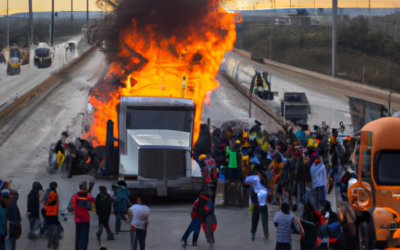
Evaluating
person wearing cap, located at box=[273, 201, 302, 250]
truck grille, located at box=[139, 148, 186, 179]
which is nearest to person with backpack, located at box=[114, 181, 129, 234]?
truck grille, located at box=[139, 148, 186, 179]

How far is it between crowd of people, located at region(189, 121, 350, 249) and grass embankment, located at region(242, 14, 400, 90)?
1132cm

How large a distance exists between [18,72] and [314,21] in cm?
1612

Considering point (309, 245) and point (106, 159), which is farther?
point (106, 159)

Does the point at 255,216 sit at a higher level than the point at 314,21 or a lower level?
lower

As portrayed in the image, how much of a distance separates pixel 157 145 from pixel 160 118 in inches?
42.0

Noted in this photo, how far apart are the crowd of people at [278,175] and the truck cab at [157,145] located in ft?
2.34

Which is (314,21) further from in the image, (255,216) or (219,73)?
(255,216)

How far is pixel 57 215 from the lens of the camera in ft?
39.5

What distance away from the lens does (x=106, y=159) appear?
58.5 feet

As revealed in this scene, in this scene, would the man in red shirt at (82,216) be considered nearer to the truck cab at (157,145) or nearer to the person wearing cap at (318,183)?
the truck cab at (157,145)

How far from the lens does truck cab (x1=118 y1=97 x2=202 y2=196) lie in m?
16.8

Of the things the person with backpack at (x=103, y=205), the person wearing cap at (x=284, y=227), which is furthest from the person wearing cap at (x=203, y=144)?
the person wearing cap at (x=284, y=227)

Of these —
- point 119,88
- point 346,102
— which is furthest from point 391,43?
point 119,88

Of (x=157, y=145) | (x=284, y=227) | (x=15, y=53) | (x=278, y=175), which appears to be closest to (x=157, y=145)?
(x=157, y=145)
